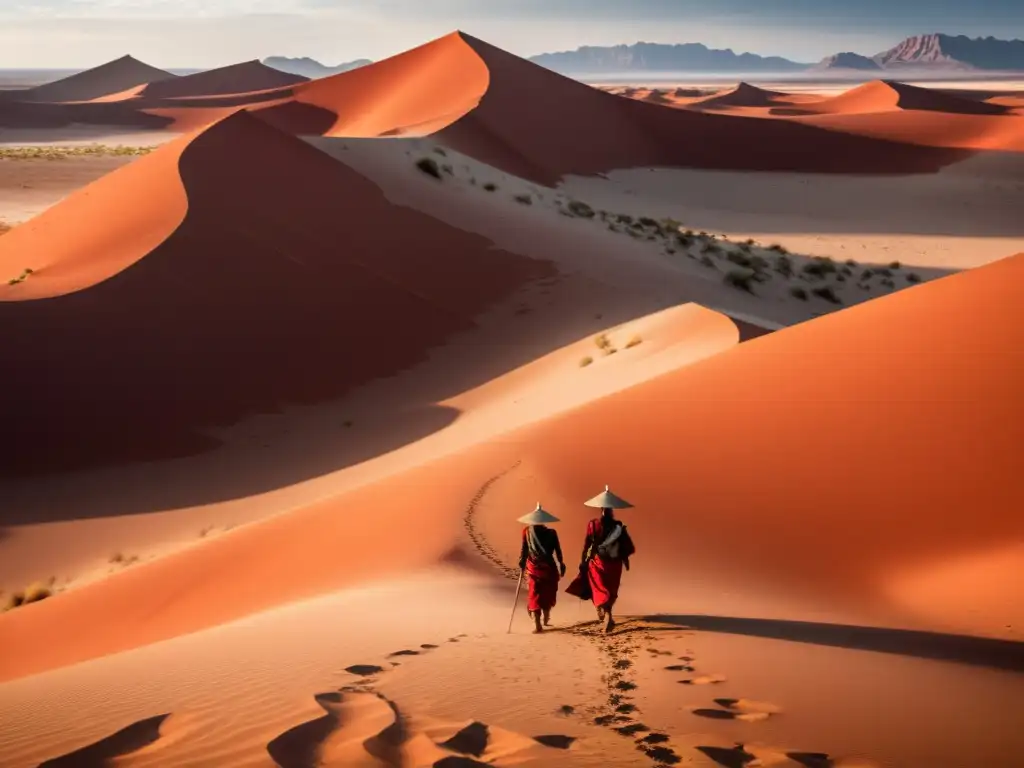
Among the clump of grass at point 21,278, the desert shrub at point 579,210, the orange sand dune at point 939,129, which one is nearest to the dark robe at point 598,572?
the clump of grass at point 21,278

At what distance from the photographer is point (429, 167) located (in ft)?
109

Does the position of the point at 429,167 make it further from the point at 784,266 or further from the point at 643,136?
the point at 643,136

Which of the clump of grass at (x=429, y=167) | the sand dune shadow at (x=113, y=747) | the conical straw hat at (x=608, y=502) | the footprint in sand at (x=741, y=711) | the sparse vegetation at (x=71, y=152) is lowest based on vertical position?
the sand dune shadow at (x=113, y=747)

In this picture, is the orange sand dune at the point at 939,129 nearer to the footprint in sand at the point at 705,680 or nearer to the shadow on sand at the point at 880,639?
the shadow on sand at the point at 880,639

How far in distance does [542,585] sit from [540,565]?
16 centimetres

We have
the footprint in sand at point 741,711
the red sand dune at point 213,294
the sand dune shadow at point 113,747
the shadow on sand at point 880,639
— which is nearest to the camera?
the sand dune shadow at point 113,747

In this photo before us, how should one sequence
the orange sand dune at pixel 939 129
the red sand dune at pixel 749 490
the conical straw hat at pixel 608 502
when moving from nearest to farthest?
1. the conical straw hat at pixel 608 502
2. the red sand dune at pixel 749 490
3. the orange sand dune at pixel 939 129

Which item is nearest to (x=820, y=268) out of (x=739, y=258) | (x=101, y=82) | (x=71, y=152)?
(x=739, y=258)

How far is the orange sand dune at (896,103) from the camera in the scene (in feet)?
266

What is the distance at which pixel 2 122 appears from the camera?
9544cm

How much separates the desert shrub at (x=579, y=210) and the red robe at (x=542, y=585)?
92.6 feet

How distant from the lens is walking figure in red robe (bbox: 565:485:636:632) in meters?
7.54

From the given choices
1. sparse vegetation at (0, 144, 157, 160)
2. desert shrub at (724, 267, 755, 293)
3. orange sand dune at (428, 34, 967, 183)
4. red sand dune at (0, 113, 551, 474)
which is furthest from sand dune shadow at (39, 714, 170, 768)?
sparse vegetation at (0, 144, 157, 160)

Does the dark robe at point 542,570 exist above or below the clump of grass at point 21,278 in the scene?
below
